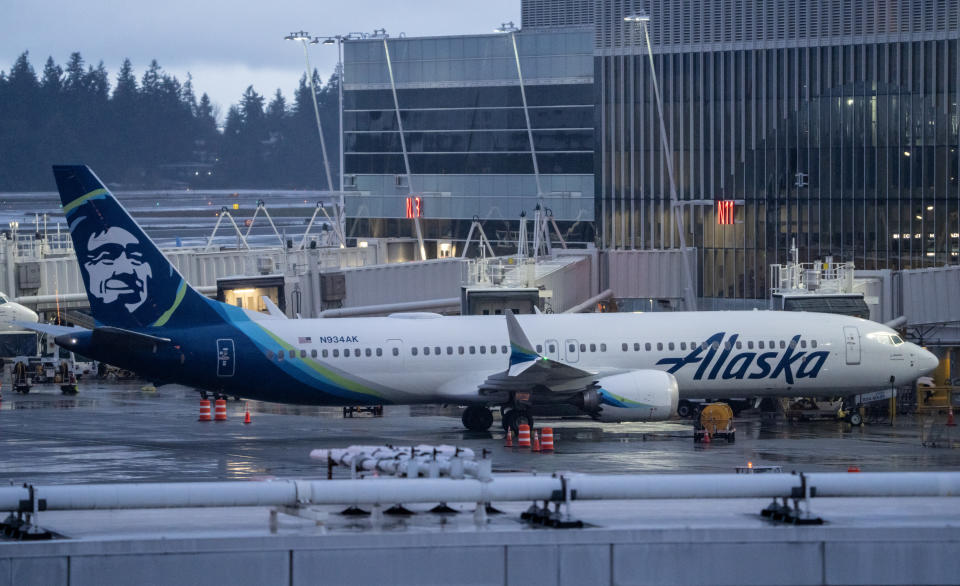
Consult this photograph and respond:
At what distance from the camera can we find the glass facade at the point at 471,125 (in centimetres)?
7588

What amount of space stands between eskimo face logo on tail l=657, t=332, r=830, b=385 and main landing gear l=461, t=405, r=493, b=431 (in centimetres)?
539

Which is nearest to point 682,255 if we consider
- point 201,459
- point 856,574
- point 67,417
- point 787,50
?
point 787,50

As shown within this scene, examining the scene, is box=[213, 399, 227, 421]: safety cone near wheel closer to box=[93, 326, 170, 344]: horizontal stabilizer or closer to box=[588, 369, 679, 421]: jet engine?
box=[93, 326, 170, 344]: horizontal stabilizer

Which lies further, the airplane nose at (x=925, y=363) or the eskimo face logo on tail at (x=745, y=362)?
the airplane nose at (x=925, y=363)

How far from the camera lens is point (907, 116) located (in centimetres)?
6744

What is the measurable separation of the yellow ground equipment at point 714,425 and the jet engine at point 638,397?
35.4 inches

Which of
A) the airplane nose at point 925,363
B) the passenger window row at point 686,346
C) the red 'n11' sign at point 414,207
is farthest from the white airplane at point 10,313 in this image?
the airplane nose at point 925,363

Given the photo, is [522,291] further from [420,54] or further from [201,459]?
[420,54]

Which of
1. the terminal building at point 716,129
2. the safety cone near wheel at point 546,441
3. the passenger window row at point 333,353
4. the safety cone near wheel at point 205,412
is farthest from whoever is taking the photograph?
the terminal building at point 716,129

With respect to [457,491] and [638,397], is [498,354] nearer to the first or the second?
[638,397]

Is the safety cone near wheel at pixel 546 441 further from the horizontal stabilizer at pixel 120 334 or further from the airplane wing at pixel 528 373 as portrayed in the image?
the horizontal stabilizer at pixel 120 334

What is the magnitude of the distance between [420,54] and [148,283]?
149 feet

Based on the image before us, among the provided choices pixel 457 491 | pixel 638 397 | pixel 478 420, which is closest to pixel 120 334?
pixel 478 420

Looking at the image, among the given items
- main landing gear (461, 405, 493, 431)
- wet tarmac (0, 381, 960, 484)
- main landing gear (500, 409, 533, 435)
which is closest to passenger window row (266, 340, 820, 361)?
main landing gear (500, 409, 533, 435)
